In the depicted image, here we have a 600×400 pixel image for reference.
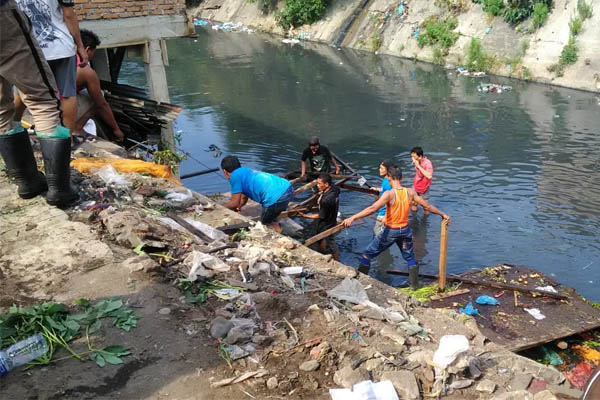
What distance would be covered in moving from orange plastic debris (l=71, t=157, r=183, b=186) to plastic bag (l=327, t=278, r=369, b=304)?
3214 mm

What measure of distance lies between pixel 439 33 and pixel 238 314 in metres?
23.5

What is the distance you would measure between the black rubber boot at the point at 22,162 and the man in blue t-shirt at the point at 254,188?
280cm

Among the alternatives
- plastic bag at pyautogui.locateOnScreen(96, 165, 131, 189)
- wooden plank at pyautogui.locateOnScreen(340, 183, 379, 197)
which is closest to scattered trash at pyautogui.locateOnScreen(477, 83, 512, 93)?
wooden plank at pyautogui.locateOnScreen(340, 183, 379, 197)

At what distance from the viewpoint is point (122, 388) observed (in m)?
3.31

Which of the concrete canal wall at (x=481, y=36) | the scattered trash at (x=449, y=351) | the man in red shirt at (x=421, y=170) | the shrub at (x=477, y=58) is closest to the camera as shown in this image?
the scattered trash at (x=449, y=351)

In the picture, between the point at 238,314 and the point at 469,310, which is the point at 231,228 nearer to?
the point at 238,314

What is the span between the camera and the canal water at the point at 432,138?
974 centimetres

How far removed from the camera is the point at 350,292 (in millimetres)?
4832

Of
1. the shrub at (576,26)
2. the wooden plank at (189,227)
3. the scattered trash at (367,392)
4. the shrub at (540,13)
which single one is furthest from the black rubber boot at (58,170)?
the shrub at (540,13)

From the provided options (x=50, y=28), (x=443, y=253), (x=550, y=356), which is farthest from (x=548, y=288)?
(x=50, y=28)

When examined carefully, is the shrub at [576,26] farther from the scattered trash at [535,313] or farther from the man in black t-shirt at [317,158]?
the scattered trash at [535,313]

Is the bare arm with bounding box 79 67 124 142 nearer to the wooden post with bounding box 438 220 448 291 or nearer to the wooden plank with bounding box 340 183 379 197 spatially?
the wooden plank with bounding box 340 183 379 197

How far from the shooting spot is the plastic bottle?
3281mm

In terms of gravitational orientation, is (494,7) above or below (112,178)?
above
